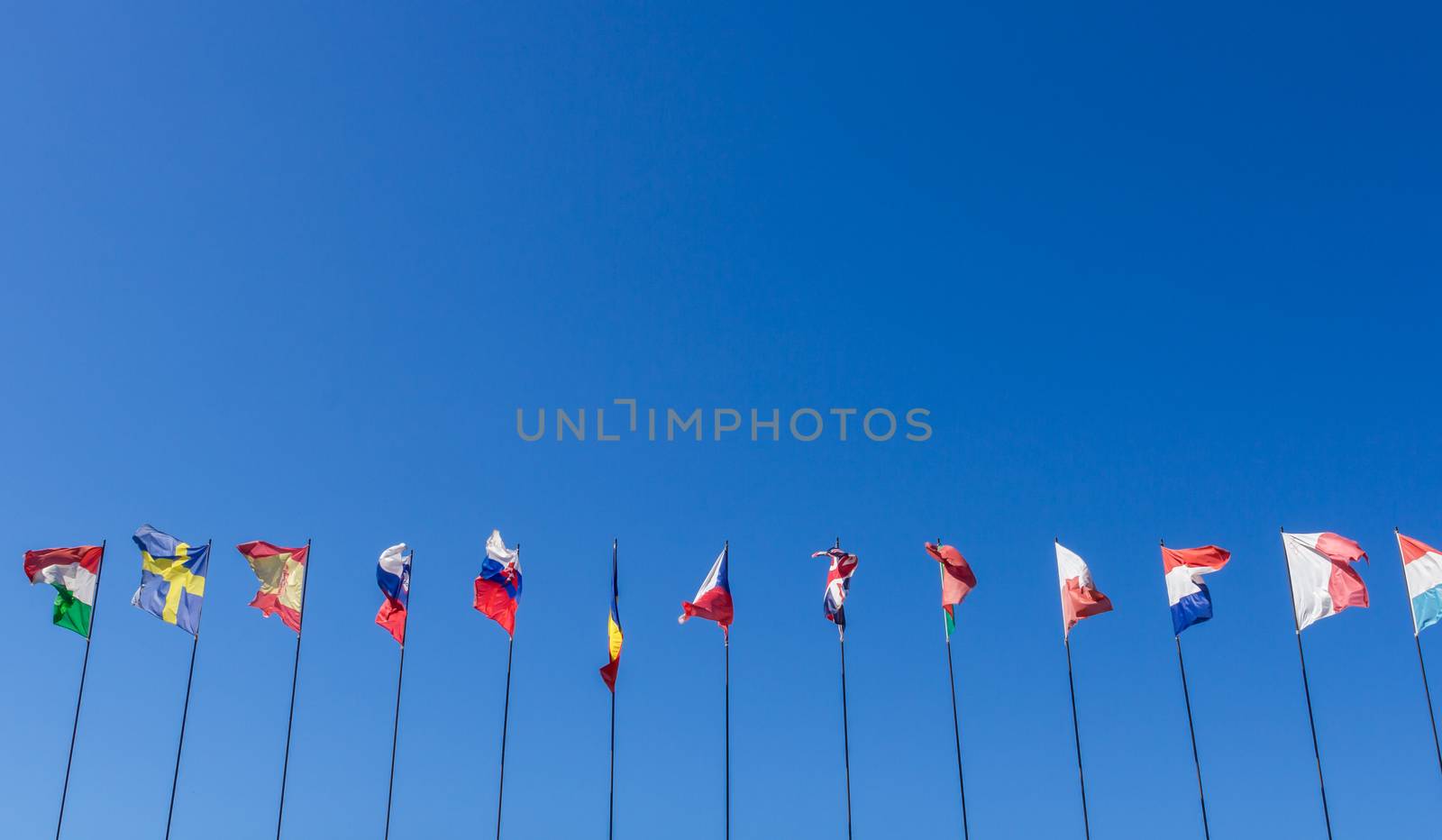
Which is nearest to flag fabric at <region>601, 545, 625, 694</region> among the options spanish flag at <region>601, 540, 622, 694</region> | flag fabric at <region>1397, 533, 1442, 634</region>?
spanish flag at <region>601, 540, 622, 694</region>

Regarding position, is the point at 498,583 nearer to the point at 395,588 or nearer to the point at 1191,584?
the point at 395,588

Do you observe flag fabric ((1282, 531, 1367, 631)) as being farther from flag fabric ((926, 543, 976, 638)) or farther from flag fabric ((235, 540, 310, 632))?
flag fabric ((235, 540, 310, 632))

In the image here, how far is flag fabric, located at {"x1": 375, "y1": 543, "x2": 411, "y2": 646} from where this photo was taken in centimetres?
4662

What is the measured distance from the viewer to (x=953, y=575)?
45.3 metres

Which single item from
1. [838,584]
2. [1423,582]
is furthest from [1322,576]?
[838,584]

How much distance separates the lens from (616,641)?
44.9 metres

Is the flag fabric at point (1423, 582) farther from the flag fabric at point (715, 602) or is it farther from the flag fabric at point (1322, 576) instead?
the flag fabric at point (715, 602)

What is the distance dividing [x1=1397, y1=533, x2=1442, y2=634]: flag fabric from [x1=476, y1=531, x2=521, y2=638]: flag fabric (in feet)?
104

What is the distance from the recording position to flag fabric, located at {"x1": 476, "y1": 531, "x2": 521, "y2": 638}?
1843 inches

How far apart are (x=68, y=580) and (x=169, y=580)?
12.5 feet

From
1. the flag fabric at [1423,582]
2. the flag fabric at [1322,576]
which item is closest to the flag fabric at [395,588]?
the flag fabric at [1322,576]

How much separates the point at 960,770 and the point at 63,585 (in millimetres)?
32945

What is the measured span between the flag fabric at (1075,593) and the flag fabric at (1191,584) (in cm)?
258

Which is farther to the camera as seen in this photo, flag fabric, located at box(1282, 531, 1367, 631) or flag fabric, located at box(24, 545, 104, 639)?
flag fabric, located at box(24, 545, 104, 639)
